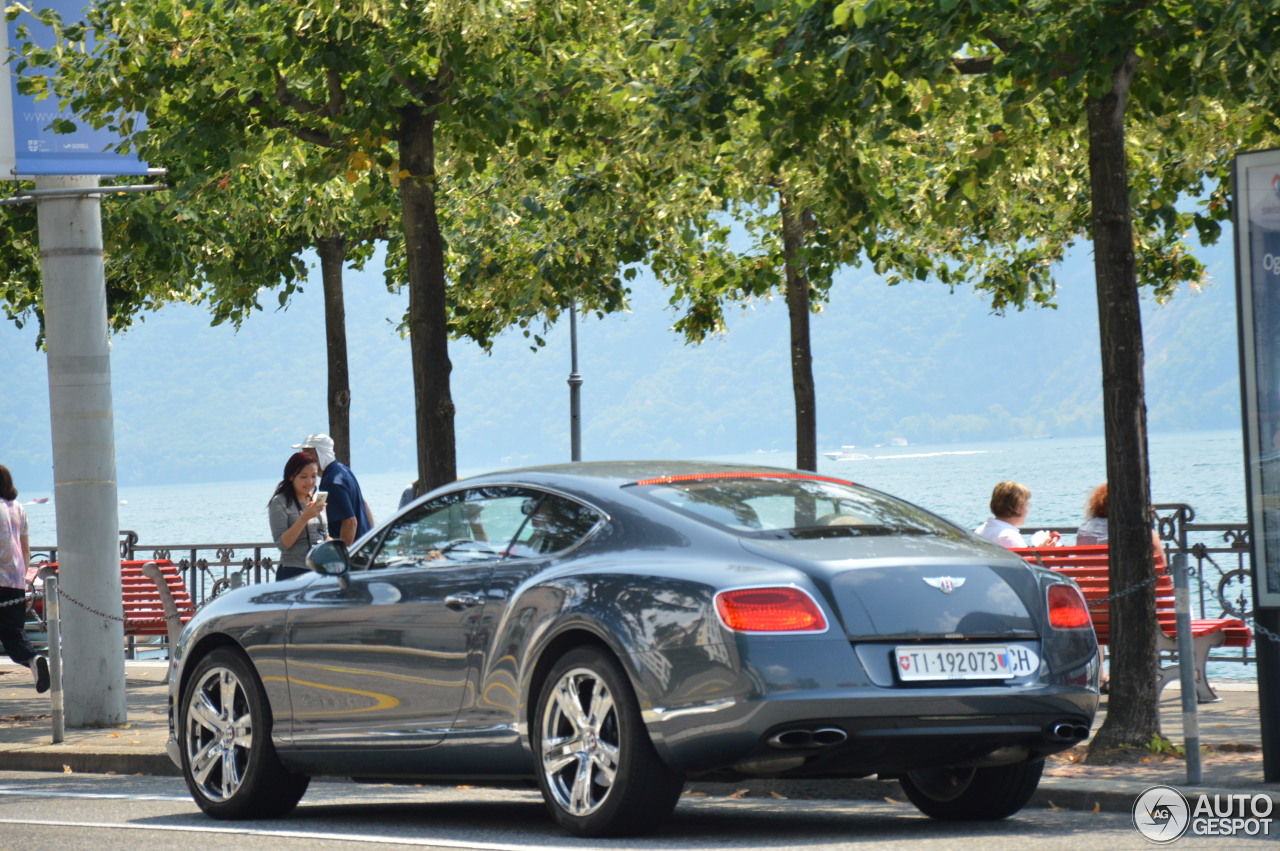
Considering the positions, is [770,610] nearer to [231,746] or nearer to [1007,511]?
[231,746]

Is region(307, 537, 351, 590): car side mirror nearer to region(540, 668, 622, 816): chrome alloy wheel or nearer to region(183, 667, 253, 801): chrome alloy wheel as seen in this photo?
region(183, 667, 253, 801): chrome alloy wheel

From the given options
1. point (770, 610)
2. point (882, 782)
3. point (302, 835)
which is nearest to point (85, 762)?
point (302, 835)

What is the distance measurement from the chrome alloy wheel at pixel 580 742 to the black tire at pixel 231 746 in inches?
78.6

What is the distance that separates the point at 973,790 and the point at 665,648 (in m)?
1.78

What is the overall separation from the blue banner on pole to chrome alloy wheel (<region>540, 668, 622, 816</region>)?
23.5ft

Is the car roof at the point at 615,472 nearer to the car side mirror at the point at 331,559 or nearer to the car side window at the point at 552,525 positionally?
the car side window at the point at 552,525

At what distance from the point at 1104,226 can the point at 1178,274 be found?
13108 millimetres

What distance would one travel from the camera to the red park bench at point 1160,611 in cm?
1238

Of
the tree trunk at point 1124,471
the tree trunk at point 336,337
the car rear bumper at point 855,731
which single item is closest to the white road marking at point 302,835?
the car rear bumper at point 855,731

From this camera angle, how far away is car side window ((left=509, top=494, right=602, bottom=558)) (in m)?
8.07

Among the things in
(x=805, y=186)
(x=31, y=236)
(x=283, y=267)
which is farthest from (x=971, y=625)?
(x=283, y=267)

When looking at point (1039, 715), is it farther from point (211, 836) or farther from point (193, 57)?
point (193, 57)

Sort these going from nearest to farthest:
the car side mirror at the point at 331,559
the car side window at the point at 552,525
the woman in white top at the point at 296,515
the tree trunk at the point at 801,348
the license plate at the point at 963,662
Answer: the license plate at the point at 963,662, the car side window at the point at 552,525, the car side mirror at the point at 331,559, the woman in white top at the point at 296,515, the tree trunk at the point at 801,348

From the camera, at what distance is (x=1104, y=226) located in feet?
33.3
